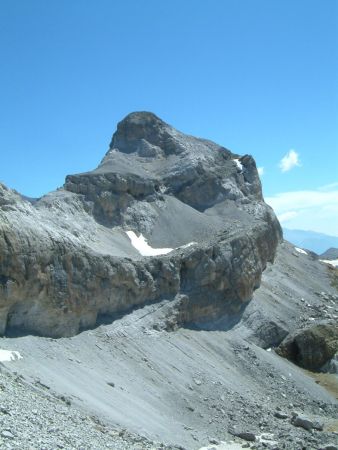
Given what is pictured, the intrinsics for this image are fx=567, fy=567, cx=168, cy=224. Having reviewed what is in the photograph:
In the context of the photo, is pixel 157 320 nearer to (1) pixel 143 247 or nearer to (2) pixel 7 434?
(1) pixel 143 247

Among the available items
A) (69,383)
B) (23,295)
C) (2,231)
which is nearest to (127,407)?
(69,383)

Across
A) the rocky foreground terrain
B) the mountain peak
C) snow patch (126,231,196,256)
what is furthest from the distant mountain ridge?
snow patch (126,231,196,256)

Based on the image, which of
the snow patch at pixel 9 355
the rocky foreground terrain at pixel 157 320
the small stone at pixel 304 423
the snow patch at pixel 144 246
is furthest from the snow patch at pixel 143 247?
the snow patch at pixel 9 355

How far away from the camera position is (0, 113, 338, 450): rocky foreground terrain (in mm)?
26641

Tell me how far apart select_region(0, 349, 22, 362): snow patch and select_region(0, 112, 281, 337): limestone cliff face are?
126 inches

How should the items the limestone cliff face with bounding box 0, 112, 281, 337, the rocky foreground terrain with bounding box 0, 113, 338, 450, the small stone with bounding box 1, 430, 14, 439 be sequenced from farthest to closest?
the limestone cliff face with bounding box 0, 112, 281, 337
the rocky foreground terrain with bounding box 0, 113, 338, 450
the small stone with bounding box 1, 430, 14, 439

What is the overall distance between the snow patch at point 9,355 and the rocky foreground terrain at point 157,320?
0.43ft

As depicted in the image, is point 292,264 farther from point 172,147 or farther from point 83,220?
point 83,220

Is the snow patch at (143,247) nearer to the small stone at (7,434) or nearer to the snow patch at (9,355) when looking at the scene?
the snow patch at (9,355)

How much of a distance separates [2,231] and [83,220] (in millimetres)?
15566

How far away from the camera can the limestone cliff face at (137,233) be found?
34.1 m

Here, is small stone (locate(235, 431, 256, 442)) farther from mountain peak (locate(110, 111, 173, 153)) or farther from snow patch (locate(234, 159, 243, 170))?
→ snow patch (locate(234, 159, 243, 170))

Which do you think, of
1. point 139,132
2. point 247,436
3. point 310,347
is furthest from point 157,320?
point 139,132

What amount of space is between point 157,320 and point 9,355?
16.1m
